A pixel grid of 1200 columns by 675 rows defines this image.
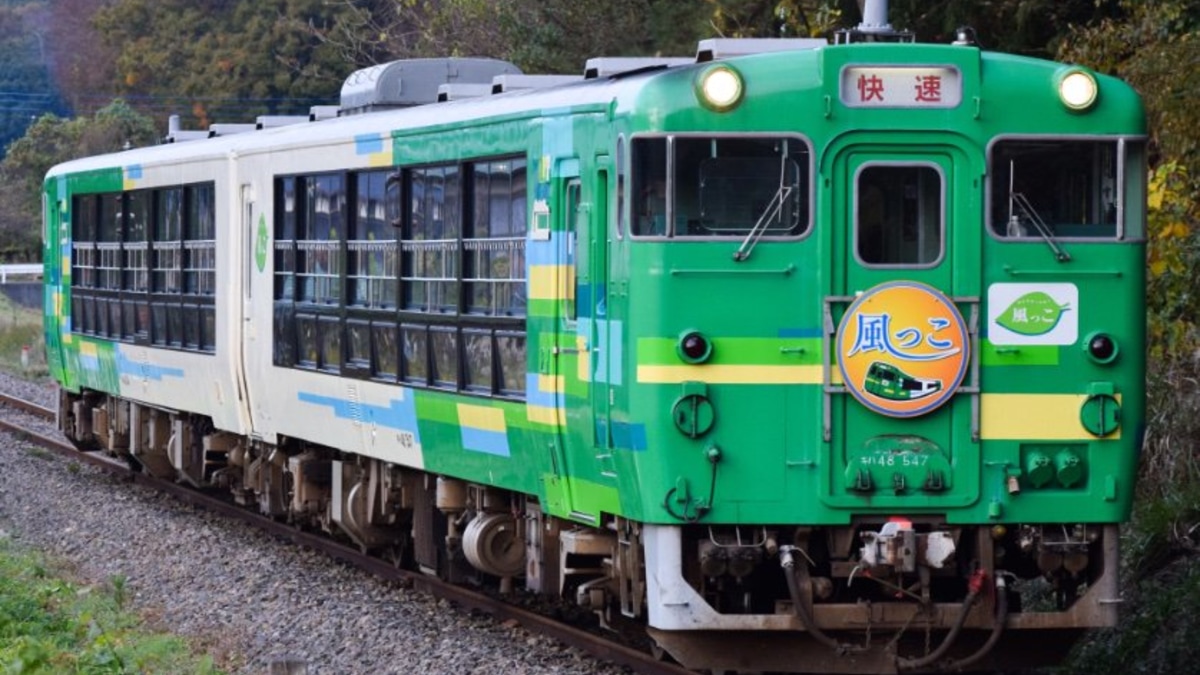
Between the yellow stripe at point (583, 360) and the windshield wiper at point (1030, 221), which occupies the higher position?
the windshield wiper at point (1030, 221)

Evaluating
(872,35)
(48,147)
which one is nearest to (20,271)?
(48,147)

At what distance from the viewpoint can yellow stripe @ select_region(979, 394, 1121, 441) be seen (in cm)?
892

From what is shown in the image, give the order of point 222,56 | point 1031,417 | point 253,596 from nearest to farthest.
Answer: point 1031,417 → point 253,596 → point 222,56

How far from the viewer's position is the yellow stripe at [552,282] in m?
9.79

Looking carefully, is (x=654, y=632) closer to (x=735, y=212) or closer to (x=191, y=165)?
(x=735, y=212)

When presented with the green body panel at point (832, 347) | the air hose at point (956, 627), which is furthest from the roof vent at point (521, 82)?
the air hose at point (956, 627)

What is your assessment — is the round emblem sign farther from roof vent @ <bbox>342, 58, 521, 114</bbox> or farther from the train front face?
roof vent @ <bbox>342, 58, 521, 114</bbox>

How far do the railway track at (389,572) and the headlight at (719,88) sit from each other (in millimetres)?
2565

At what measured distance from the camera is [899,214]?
902cm

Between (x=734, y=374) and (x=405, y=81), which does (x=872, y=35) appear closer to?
(x=734, y=374)

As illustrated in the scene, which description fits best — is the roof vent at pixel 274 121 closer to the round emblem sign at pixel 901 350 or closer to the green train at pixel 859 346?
the green train at pixel 859 346

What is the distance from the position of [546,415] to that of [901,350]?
6.47 feet

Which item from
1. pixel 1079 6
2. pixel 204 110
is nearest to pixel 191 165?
pixel 1079 6

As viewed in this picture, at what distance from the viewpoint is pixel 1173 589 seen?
10.5 m
